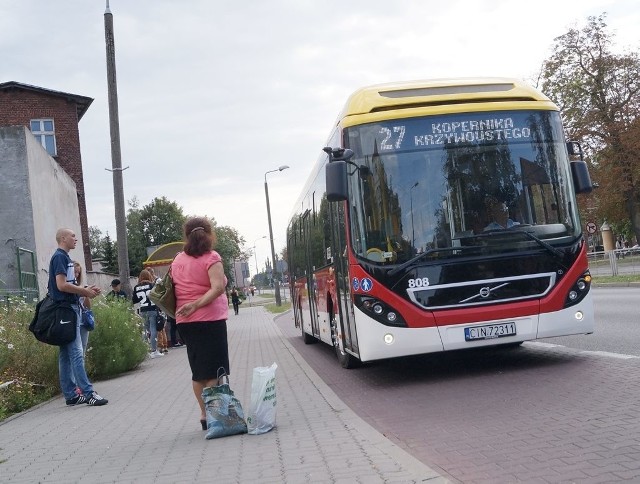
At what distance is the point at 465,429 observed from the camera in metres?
6.70

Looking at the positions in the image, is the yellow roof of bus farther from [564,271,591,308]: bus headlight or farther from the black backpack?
the black backpack

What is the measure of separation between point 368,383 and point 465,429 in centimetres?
374

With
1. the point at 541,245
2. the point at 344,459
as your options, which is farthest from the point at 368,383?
the point at 344,459

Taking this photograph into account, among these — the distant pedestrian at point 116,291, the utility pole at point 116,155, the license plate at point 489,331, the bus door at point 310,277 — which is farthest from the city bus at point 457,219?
the utility pole at point 116,155

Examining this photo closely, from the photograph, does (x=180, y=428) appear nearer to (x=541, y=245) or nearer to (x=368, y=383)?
(x=368, y=383)

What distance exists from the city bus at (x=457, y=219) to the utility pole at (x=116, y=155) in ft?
34.3

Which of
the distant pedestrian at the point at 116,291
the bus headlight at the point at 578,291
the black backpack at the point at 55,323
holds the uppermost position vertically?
the distant pedestrian at the point at 116,291

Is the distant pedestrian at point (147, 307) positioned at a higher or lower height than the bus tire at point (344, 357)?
higher

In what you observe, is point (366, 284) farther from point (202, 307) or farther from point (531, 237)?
point (202, 307)

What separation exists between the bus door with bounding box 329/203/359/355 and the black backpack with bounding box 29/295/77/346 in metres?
3.24

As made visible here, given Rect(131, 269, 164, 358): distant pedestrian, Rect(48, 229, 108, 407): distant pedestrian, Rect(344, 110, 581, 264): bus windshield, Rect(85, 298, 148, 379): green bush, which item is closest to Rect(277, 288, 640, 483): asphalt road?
Rect(344, 110, 581, 264): bus windshield

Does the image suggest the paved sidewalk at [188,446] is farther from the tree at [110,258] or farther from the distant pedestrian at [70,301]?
the tree at [110,258]

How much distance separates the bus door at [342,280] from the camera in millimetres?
10117

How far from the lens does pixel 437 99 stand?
10.1m
